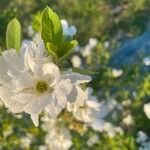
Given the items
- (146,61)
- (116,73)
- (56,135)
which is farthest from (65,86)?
(146,61)

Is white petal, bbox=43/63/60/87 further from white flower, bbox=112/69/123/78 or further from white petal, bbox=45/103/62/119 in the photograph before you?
white flower, bbox=112/69/123/78

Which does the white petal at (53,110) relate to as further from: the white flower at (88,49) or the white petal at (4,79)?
the white flower at (88,49)

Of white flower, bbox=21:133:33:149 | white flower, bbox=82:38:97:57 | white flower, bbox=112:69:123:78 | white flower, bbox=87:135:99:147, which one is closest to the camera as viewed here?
white flower, bbox=21:133:33:149

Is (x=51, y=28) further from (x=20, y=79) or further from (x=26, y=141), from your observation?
(x=26, y=141)

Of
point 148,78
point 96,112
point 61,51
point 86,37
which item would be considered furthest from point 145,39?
point 61,51

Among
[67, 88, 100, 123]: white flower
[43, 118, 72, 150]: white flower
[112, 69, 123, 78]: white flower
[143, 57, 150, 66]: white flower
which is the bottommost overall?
[143, 57, 150, 66]: white flower

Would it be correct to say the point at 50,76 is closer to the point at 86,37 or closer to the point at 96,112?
the point at 96,112

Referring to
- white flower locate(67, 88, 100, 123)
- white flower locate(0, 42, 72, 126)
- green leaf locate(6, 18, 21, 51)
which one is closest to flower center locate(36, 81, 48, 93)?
white flower locate(0, 42, 72, 126)
